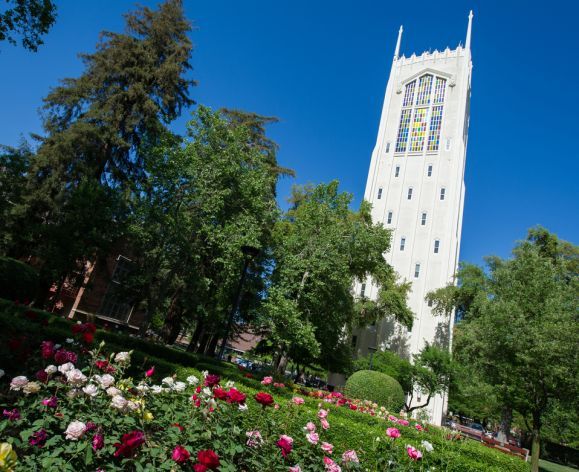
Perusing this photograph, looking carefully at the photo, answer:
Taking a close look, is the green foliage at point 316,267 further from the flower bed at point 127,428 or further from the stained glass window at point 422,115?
the stained glass window at point 422,115

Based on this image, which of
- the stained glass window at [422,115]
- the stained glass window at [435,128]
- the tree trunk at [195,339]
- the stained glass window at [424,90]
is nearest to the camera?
the tree trunk at [195,339]

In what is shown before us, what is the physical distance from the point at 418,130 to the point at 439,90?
698cm

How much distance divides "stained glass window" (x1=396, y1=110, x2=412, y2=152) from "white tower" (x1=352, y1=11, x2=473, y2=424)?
6 centimetres

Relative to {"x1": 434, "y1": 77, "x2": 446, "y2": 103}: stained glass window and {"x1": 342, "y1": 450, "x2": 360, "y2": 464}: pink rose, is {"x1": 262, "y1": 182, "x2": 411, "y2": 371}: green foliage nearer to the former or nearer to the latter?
{"x1": 342, "y1": 450, "x2": 360, "y2": 464}: pink rose

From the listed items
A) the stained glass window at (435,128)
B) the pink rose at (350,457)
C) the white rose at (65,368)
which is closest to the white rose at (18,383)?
the white rose at (65,368)

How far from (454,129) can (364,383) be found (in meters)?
38.9

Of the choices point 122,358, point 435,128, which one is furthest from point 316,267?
point 435,128

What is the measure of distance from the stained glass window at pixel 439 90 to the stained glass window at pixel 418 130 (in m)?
2.16

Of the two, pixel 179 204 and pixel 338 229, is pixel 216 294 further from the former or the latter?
pixel 338 229

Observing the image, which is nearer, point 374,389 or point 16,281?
point 16,281

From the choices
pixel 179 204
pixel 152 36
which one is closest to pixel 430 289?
pixel 179 204

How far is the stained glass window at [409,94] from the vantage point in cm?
5282

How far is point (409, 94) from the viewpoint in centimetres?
5347

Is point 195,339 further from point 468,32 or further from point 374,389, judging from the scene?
point 468,32
